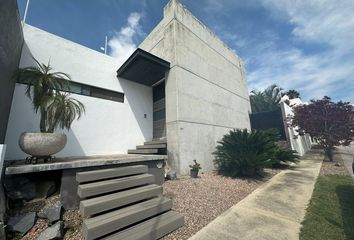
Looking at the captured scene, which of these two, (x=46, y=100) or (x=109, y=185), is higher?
(x=46, y=100)

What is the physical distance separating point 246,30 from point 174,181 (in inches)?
317

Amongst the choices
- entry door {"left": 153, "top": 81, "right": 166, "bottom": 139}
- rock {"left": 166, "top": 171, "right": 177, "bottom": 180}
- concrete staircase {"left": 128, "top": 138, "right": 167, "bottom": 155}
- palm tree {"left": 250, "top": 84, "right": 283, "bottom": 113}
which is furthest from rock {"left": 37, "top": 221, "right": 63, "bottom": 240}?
palm tree {"left": 250, "top": 84, "right": 283, "bottom": 113}

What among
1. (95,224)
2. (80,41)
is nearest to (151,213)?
(95,224)

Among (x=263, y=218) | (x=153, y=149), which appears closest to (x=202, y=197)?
(x=263, y=218)

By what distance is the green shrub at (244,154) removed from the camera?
5.18 meters

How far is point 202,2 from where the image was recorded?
23.6ft

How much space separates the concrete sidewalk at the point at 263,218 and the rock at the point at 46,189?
2583 mm

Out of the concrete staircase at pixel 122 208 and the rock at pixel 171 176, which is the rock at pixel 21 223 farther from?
the rock at pixel 171 176

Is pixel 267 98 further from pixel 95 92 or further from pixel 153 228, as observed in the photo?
pixel 153 228

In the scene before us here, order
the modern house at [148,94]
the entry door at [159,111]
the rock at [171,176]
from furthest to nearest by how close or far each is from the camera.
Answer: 1. the entry door at [159,111]
2. the modern house at [148,94]
3. the rock at [171,176]

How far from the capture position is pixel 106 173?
2.98m

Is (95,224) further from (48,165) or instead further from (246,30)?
(246,30)

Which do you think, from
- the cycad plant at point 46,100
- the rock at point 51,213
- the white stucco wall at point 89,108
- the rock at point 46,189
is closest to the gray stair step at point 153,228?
the rock at point 51,213

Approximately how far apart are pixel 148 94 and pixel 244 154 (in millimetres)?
5399
